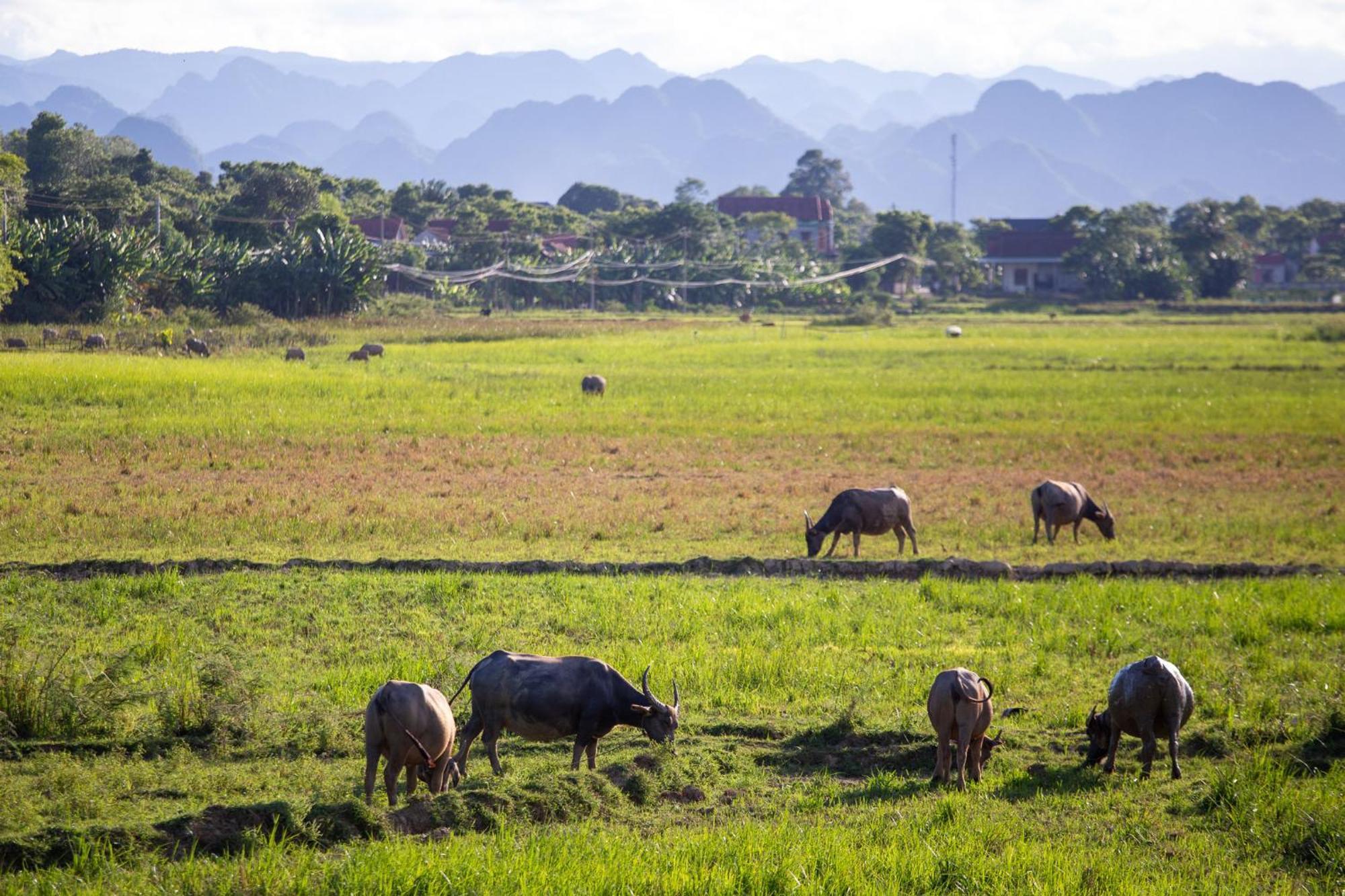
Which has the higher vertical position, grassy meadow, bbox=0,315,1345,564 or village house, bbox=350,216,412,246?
village house, bbox=350,216,412,246

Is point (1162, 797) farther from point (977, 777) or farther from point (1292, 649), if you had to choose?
point (1292, 649)

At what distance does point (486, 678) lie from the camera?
1047 cm

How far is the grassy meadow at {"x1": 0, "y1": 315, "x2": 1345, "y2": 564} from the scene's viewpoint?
20.1 m

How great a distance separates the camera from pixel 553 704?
34.5 ft

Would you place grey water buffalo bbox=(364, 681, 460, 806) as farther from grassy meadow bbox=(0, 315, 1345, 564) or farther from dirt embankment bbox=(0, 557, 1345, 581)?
grassy meadow bbox=(0, 315, 1345, 564)

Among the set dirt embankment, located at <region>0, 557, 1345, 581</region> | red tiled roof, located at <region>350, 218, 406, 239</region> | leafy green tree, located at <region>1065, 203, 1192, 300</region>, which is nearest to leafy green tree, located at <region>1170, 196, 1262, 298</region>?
leafy green tree, located at <region>1065, 203, 1192, 300</region>

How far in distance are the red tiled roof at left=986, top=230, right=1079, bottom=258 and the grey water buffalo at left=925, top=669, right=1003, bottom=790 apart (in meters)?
112

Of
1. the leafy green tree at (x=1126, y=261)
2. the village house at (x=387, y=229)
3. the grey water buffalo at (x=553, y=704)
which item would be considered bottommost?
the grey water buffalo at (x=553, y=704)

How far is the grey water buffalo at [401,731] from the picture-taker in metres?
9.39

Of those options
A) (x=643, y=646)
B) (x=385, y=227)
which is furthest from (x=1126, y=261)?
(x=643, y=646)

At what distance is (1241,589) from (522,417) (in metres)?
19.0

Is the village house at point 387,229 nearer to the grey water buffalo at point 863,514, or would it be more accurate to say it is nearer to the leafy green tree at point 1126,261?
the leafy green tree at point 1126,261

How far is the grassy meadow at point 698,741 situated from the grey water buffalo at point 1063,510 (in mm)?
3986

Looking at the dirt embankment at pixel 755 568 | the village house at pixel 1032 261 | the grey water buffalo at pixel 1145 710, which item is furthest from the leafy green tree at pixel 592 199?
the grey water buffalo at pixel 1145 710
